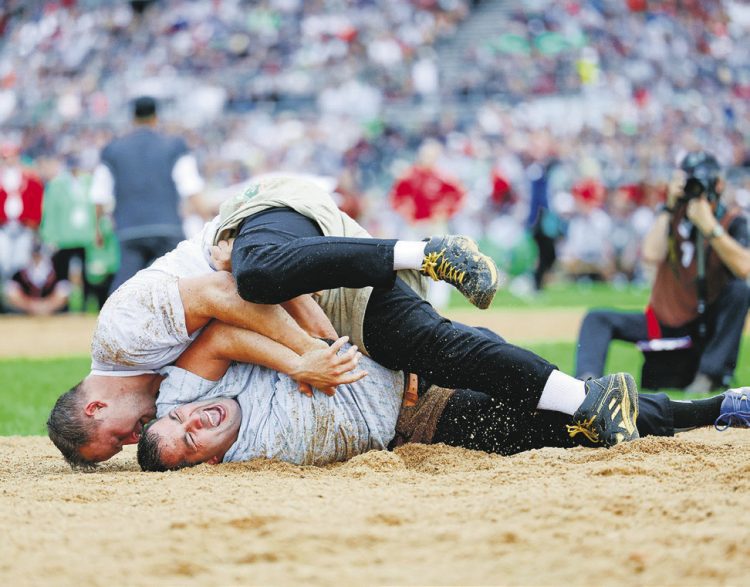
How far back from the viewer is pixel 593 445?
4.65m

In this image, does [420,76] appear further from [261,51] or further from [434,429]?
[434,429]

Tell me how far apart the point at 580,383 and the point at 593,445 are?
0.30 m

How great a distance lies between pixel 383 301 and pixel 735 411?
169cm

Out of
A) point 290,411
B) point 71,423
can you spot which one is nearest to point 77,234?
point 71,423

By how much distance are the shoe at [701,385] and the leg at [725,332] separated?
3cm

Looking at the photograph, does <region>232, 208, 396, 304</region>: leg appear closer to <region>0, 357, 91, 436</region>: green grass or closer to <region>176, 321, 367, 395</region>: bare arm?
<region>176, 321, 367, 395</region>: bare arm

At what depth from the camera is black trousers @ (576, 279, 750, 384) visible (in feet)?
23.2

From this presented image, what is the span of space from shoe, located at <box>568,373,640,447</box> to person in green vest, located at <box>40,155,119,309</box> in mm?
11743

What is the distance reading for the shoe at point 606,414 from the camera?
4496 mm

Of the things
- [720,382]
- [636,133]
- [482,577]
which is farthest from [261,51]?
[482,577]

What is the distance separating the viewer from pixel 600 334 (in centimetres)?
721

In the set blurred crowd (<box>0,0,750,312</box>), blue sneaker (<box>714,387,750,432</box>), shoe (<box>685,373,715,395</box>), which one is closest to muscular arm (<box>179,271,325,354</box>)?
blue sneaker (<box>714,387,750,432</box>)

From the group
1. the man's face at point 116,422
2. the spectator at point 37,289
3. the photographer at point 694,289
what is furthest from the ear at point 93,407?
the spectator at point 37,289

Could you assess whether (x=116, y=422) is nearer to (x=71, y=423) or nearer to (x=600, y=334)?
Result: (x=71, y=423)
